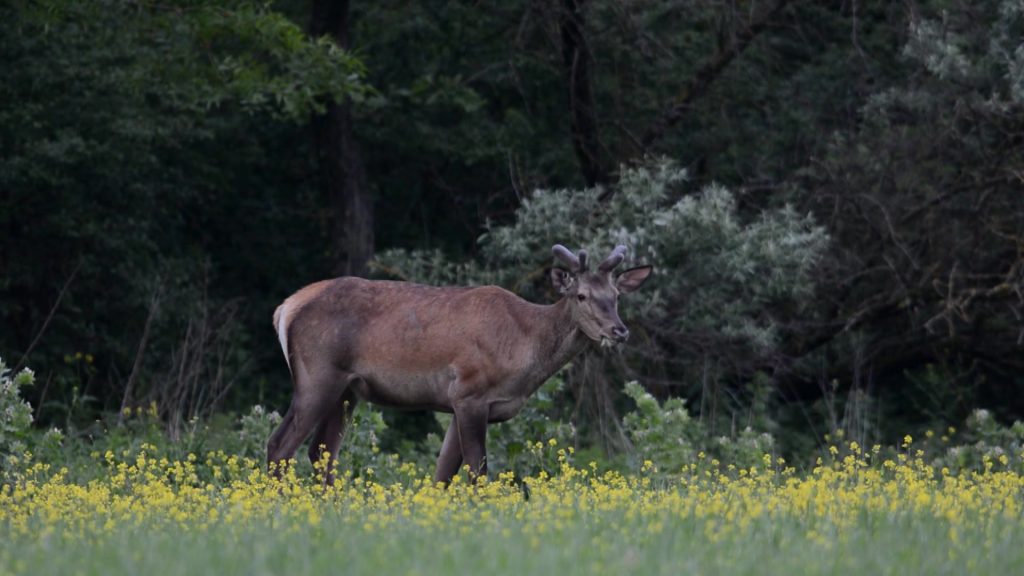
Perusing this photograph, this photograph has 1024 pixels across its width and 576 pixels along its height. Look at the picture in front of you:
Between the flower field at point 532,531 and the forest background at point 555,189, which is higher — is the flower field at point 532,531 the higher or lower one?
the lower one

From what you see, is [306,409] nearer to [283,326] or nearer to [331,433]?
[331,433]

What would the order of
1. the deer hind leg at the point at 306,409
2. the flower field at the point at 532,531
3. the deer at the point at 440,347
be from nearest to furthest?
the flower field at the point at 532,531, the deer at the point at 440,347, the deer hind leg at the point at 306,409

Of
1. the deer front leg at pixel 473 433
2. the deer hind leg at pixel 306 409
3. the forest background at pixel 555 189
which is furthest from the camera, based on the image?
the forest background at pixel 555 189

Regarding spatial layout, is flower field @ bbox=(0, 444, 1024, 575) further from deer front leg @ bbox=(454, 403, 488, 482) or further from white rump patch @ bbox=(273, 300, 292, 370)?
white rump patch @ bbox=(273, 300, 292, 370)

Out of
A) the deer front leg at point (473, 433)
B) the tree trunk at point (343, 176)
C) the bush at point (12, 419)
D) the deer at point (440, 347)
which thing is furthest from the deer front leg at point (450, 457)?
the tree trunk at point (343, 176)

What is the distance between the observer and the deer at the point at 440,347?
465 inches

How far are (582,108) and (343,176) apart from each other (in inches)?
126

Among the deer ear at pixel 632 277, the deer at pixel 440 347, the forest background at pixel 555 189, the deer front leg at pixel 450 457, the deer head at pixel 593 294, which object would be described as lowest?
the deer front leg at pixel 450 457

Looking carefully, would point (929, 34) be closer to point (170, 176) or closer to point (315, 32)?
point (315, 32)

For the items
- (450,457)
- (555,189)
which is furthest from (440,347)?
(555,189)

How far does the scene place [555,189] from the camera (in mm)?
20172

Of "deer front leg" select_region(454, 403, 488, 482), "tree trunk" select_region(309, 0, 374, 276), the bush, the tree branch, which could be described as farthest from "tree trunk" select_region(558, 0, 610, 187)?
the bush

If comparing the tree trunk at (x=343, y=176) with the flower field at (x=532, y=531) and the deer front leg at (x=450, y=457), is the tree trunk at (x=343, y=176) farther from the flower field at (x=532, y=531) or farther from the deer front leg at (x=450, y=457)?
the flower field at (x=532, y=531)

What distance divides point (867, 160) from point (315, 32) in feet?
22.4
